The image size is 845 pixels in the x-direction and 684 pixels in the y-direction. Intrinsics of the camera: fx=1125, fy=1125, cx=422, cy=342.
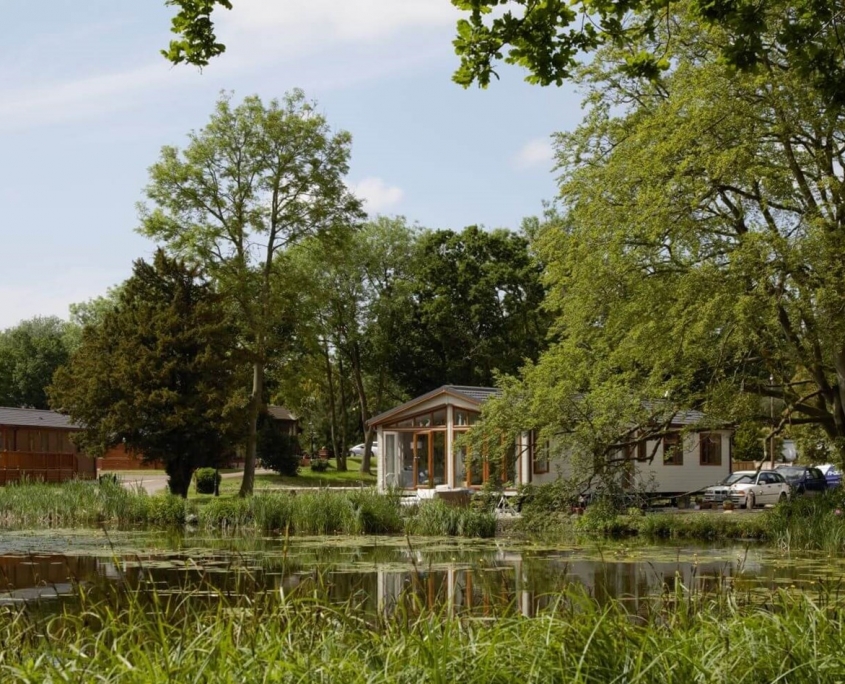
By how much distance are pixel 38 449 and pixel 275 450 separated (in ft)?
33.2

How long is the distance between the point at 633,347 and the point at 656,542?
4067 millimetres

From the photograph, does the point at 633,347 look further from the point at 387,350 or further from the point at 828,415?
the point at 387,350

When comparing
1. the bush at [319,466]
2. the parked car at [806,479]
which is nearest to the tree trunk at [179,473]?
the parked car at [806,479]

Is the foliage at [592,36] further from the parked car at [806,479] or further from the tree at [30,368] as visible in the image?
the tree at [30,368]

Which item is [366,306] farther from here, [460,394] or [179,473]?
[179,473]

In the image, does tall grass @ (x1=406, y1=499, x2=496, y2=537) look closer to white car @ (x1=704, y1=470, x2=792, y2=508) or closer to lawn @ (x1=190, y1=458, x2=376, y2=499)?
white car @ (x1=704, y1=470, x2=792, y2=508)

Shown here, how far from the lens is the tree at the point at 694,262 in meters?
20.5

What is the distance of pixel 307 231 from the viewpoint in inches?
1619

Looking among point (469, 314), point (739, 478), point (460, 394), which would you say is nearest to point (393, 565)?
point (460, 394)

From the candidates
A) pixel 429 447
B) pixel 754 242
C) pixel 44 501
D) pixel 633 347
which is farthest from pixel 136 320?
Answer: pixel 754 242

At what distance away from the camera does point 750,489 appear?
3328 centimetres

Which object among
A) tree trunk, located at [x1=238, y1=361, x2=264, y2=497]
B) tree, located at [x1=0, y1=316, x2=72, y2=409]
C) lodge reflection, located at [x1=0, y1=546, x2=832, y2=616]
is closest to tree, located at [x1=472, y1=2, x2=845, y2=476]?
lodge reflection, located at [x1=0, y1=546, x2=832, y2=616]

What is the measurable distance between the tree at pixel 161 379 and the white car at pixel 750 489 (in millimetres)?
14389

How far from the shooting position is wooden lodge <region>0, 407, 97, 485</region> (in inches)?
1726
